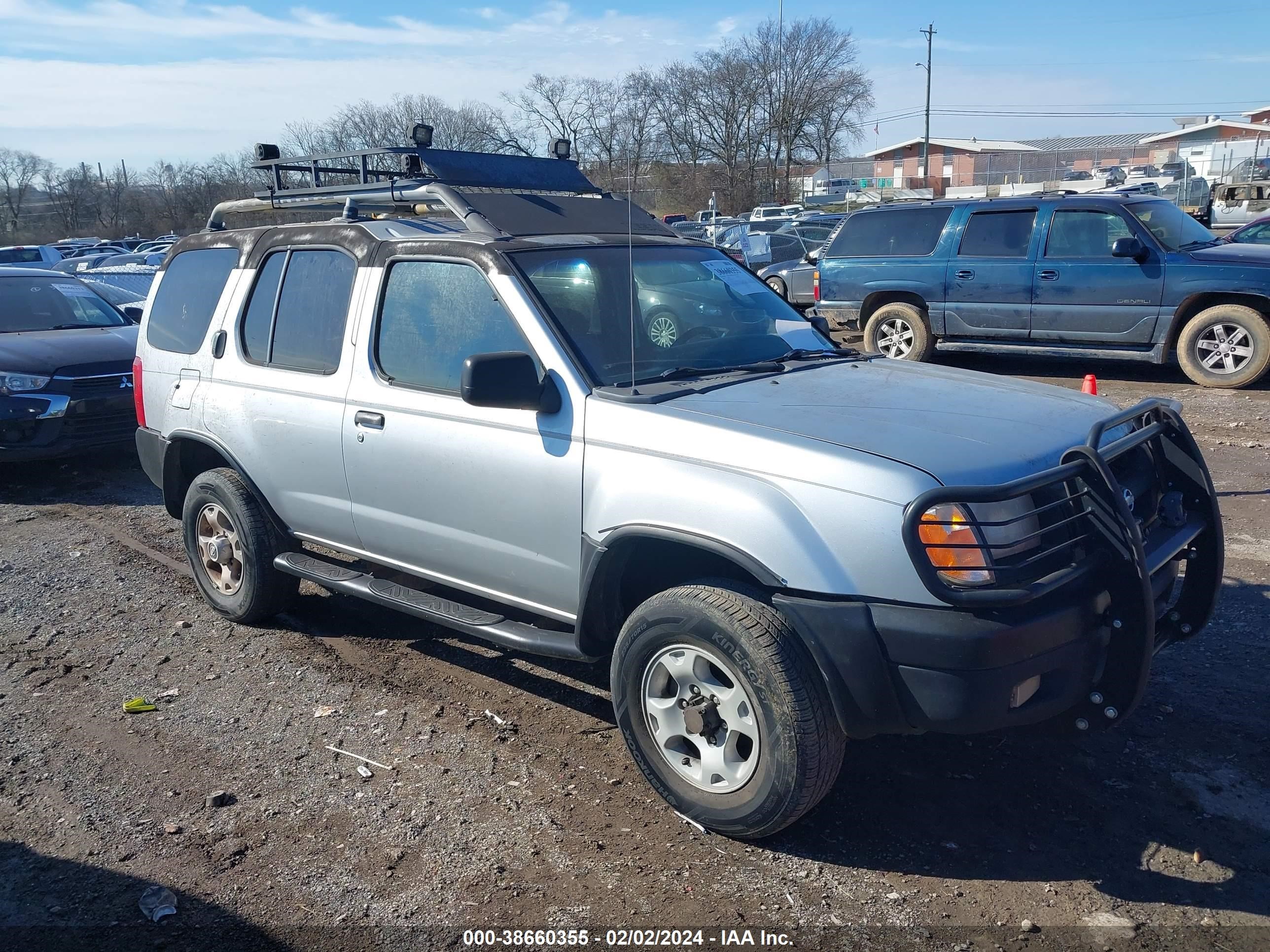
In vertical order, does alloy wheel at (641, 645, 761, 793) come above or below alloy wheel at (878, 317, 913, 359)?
below

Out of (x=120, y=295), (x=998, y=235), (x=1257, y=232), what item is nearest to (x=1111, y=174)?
(x=1257, y=232)

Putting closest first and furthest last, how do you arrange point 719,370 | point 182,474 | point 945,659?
point 945,659 < point 719,370 < point 182,474

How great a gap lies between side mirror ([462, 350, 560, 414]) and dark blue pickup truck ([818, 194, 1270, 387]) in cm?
851

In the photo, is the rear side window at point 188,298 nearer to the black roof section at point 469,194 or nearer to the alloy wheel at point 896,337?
the black roof section at point 469,194

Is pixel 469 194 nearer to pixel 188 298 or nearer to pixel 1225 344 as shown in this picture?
pixel 188 298

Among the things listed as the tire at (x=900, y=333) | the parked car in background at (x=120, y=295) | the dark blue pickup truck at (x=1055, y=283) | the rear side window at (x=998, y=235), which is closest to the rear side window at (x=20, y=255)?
the parked car in background at (x=120, y=295)

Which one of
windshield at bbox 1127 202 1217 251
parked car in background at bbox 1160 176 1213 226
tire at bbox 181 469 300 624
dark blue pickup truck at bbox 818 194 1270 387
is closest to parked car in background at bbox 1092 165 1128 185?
parked car in background at bbox 1160 176 1213 226

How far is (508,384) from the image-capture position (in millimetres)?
3547

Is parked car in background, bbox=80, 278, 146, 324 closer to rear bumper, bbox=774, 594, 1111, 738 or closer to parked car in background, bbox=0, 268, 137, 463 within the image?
parked car in background, bbox=0, 268, 137, 463

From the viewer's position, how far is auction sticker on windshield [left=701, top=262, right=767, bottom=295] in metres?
4.69

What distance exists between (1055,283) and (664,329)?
26.4 feet

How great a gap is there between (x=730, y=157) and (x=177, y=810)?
65.1 meters

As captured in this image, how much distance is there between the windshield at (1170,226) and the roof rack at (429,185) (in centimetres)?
721

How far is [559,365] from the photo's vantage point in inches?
147
